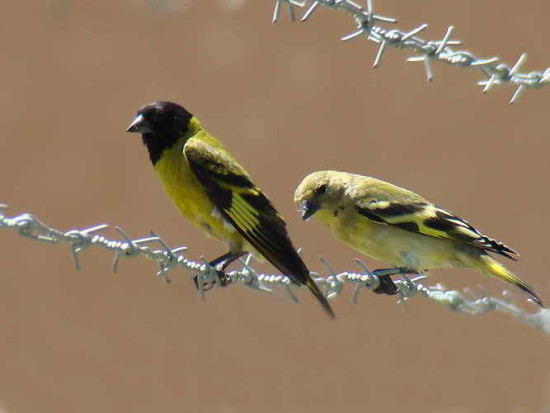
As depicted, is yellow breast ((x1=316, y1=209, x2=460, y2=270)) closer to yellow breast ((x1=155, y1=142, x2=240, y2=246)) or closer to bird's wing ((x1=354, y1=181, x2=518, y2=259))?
bird's wing ((x1=354, y1=181, x2=518, y2=259))

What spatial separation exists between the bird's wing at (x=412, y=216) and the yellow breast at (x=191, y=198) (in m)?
1.04

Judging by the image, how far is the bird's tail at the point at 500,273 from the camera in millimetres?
5703

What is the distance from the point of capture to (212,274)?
4805mm

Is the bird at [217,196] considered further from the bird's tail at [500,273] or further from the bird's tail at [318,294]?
the bird's tail at [500,273]

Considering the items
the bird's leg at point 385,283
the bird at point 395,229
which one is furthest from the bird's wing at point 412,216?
the bird's leg at point 385,283

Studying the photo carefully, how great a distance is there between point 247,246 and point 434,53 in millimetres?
1878

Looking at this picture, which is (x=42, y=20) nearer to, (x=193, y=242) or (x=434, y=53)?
(x=193, y=242)

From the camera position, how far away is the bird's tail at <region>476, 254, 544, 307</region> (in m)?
5.70

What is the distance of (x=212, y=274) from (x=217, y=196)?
0.56 m

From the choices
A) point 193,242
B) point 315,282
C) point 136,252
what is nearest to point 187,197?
point 315,282

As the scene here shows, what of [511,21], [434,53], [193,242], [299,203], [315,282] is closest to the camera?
[434,53]

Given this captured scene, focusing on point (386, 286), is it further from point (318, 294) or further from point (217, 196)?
point (217, 196)

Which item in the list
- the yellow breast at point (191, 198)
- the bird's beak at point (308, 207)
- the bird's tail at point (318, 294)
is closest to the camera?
the bird's tail at point (318, 294)

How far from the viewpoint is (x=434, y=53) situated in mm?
3707
